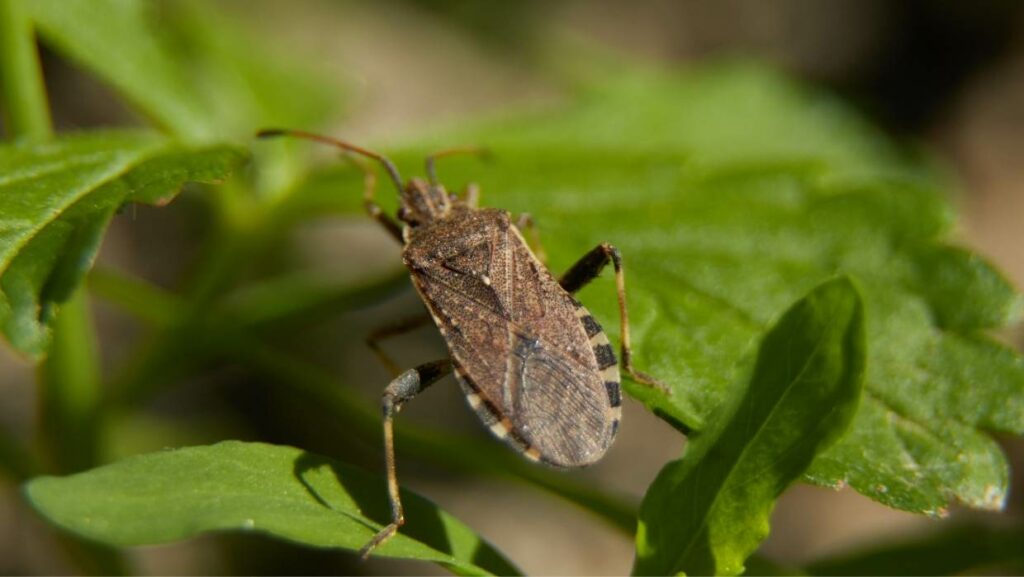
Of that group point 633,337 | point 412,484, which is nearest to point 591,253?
point 633,337

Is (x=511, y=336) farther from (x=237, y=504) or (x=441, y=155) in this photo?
(x=237, y=504)

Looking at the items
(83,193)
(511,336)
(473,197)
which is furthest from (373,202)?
(83,193)

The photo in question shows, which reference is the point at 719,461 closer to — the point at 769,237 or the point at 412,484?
the point at 769,237

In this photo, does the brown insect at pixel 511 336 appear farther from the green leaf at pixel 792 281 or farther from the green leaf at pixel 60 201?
the green leaf at pixel 60 201

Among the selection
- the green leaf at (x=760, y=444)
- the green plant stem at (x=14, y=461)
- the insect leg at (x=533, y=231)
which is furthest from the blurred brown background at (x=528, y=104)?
the green leaf at (x=760, y=444)

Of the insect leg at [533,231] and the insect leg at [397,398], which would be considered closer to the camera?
the insect leg at [397,398]

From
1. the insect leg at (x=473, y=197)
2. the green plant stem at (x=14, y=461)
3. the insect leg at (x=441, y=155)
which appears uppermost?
the insect leg at (x=441, y=155)

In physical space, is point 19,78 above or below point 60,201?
above
